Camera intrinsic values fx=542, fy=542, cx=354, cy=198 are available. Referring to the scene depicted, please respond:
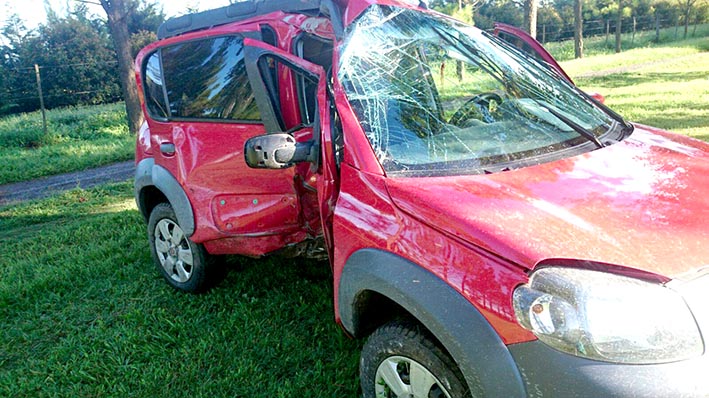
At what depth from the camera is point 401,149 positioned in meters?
2.31

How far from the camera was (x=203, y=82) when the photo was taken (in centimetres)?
372

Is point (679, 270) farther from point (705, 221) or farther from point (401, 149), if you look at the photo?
point (401, 149)

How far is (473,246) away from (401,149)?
26.7 inches

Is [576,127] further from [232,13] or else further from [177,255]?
[177,255]

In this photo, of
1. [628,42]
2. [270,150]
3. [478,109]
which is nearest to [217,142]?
[270,150]

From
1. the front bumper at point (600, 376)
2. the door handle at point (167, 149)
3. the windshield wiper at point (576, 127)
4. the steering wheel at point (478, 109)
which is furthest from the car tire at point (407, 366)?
the door handle at point (167, 149)

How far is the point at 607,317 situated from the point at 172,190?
2.97m

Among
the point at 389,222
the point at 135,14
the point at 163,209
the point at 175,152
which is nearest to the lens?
the point at 389,222

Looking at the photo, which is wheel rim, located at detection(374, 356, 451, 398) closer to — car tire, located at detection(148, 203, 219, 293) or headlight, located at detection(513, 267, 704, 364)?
headlight, located at detection(513, 267, 704, 364)

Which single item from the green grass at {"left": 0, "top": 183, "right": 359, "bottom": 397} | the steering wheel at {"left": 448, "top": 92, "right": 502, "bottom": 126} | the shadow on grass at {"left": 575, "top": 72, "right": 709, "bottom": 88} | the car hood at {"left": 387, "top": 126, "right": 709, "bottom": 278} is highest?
the shadow on grass at {"left": 575, "top": 72, "right": 709, "bottom": 88}

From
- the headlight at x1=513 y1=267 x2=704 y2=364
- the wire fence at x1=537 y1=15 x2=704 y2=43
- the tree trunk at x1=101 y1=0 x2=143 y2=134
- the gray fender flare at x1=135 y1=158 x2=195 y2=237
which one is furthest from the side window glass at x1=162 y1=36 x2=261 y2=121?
the wire fence at x1=537 y1=15 x2=704 y2=43

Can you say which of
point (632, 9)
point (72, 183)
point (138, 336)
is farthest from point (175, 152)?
point (632, 9)

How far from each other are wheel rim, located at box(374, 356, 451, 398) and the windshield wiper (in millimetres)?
1292

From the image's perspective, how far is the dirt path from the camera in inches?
334
